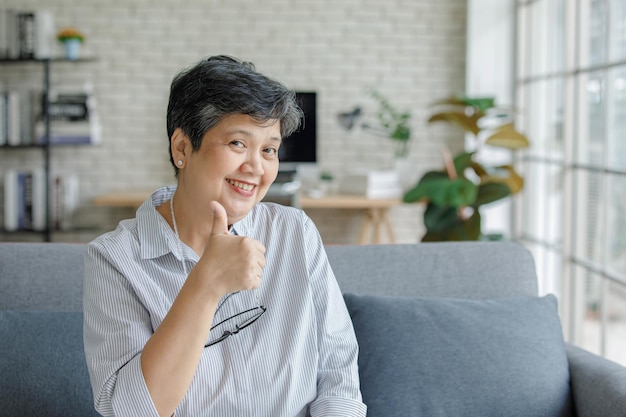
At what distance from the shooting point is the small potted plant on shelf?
5.19 meters

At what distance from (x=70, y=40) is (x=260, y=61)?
1205 millimetres

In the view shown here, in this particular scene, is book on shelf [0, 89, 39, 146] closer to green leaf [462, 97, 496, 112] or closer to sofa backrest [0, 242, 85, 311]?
green leaf [462, 97, 496, 112]

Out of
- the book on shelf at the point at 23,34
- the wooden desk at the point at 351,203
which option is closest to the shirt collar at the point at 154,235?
the wooden desk at the point at 351,203

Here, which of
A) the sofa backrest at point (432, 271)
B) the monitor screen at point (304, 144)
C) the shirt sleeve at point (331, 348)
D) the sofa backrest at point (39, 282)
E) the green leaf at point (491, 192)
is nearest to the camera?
the shirt sleeve at point (331, 348)

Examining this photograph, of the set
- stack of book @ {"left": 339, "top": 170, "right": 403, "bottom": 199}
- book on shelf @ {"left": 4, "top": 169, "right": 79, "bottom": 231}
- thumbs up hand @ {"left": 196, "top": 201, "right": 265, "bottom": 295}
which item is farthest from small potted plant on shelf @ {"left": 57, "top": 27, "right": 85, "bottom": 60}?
thumbs up hand @ {"left": 196, "top": 201, "right": 265, "bottom": 295}

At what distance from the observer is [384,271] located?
2303 mm

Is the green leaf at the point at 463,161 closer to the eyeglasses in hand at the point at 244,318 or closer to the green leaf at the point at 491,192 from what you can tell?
the green leaf at the point at 491,192

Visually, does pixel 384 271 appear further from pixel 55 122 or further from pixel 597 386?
pixel 55 122

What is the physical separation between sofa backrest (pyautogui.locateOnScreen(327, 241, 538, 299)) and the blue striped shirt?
0.43 m

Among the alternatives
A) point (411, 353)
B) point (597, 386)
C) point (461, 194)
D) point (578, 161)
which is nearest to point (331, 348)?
point (411, 353)

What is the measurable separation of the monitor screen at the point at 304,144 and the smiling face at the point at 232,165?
369 centimetres

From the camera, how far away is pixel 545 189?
472 centimetres

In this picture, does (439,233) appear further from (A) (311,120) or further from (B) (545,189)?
(A) (311,120)

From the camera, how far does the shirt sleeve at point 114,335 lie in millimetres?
1455
